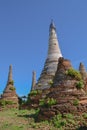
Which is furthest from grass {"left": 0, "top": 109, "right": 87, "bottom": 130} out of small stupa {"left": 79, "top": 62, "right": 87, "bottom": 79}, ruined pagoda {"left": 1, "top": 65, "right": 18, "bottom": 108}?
small stupa {"left": 79, "top": 62, "right": 87, "bottom": 79}

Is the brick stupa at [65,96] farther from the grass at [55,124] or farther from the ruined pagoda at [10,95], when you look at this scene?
the ruined pagoda at [10,95]

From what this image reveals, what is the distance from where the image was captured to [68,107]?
77.6 ft

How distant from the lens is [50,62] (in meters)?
39.0

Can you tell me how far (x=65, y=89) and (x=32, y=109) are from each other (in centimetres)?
846

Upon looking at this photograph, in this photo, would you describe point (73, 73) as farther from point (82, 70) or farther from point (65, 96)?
point (82, 70)

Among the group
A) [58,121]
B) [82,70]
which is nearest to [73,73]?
[58,121]

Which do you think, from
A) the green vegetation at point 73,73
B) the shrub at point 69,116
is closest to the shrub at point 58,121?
the shrub at point 69,116

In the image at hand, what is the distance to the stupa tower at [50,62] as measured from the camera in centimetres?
3650

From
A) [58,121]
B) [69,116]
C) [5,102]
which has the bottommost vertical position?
[58,121]

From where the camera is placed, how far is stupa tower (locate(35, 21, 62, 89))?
36500 mm

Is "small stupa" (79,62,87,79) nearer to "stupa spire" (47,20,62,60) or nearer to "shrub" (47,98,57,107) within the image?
"stupa spire" (47,20,62,60)

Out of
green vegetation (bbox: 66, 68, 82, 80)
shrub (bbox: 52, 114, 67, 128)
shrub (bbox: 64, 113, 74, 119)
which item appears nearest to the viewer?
shrub (bbox: 52, 114, 67, 128)

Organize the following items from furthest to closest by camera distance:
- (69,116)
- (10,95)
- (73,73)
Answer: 1. (10,95)
2. (73,73)
3. (69,116)

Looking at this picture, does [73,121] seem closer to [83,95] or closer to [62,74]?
[83,95]
